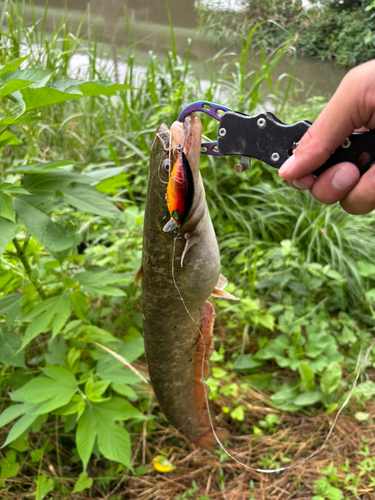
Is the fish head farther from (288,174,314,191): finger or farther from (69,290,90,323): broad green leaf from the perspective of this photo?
(69,290,90,323): broad green leaf

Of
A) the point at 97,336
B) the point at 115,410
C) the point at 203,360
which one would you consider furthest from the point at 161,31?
the point at 115,410

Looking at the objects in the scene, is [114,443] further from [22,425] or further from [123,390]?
[22,425]

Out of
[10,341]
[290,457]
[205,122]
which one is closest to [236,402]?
[290,457]

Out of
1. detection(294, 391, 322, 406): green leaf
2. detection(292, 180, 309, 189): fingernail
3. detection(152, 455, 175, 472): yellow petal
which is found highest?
detection(292, 180, 309, 189): fingernail

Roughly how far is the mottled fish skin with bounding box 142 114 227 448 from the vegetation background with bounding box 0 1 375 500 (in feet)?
0.66

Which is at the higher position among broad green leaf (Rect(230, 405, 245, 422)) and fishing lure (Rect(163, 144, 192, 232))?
fishing lure (Rect(163, 144, 192, 232))

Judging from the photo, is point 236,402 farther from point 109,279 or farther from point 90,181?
point 90,181

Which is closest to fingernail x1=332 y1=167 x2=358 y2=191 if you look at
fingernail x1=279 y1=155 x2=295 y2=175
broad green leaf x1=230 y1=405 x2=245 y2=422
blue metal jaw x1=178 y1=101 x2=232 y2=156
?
fingernail x1=279 y1=155 x2=295 y2=175

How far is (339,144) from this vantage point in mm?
840

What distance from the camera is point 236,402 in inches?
79.1

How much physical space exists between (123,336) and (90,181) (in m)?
1.09

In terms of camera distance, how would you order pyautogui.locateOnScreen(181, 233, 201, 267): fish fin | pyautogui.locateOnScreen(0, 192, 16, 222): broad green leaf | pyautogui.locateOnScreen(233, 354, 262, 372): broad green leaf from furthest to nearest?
pyautogui.locateOnScreen(233, 354, 262, 372): broad green leaf → pyautogui.locateOnScreen(0, 192, 16, 222): broad green leaf → pyautogui.locateOnScreen(181, 233, 201, 267): fish fin

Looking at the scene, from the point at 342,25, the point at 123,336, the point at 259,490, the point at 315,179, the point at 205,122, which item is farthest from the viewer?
the point at 342,25

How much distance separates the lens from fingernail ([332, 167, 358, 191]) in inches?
34.3
